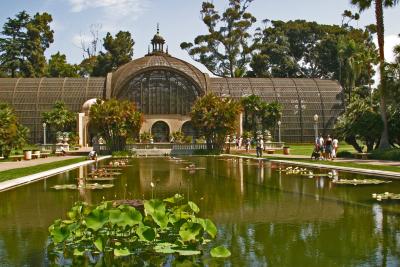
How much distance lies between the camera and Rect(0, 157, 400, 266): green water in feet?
27.1

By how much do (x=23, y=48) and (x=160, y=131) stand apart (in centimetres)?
3381

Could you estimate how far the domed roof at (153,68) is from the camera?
72.3 meters

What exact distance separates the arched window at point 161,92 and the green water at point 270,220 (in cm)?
5436

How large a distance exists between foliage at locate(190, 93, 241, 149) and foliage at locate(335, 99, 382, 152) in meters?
12.2

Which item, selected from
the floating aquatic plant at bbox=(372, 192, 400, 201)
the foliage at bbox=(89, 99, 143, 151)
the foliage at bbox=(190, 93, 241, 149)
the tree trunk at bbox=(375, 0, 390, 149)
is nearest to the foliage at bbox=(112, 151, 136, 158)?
the foliage at bbox=(89, 99, 143, 151)

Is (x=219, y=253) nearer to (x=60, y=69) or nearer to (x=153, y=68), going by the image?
(x=153, y=68)

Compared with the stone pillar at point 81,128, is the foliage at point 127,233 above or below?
below

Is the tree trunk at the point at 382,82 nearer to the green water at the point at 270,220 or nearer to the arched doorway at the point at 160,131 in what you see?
the green water at the point at 270,220

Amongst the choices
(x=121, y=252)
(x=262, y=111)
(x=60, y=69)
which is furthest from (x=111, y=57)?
(x=121, y=252)

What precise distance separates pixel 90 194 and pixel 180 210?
26.1 ft

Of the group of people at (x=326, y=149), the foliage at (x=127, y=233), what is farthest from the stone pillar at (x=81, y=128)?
the foliage at (x=127, y=233)

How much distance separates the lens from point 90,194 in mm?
16375

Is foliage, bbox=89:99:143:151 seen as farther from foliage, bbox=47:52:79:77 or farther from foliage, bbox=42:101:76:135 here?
foliage, bbox=47:52:79:77

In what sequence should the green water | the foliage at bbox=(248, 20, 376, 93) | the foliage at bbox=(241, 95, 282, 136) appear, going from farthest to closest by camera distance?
the foliage at bbox=(248, 20, 376, 93)
the foliage at bbox=(241, 95, 282, 136)
the green water
